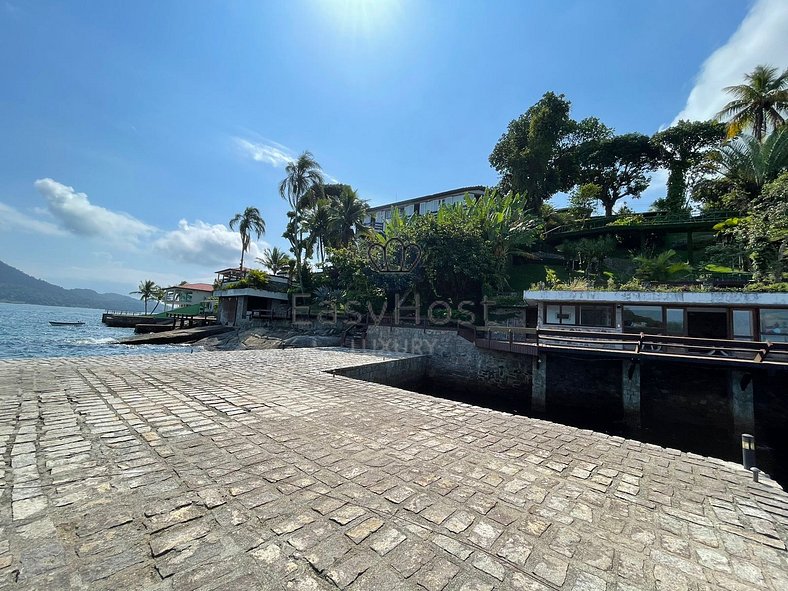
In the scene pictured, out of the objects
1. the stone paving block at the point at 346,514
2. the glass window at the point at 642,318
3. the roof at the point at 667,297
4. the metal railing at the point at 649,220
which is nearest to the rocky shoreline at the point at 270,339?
the roof at the point at 667,297

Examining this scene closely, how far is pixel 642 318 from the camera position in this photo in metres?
15.3

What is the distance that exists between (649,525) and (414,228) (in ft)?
73.6

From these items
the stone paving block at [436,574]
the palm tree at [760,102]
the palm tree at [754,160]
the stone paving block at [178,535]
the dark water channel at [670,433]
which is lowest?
the dark water channel at [670,433]

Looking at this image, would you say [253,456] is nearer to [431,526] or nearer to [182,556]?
[182,556]

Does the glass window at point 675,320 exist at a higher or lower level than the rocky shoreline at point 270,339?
higher

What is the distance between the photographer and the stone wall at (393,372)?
11.9 m

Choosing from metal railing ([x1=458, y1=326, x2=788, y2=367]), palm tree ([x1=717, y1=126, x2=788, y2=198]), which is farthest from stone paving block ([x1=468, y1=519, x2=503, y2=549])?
palm tree ([x1=717, y1=126, x2=788, y2=198])

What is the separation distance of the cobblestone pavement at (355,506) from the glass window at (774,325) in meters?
12.7

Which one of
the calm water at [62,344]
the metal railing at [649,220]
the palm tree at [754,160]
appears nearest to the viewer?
the calm water at [62,344]

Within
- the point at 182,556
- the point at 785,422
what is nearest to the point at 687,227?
the point at 785,422

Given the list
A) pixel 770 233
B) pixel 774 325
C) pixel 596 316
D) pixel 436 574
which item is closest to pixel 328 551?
pixel 436 574

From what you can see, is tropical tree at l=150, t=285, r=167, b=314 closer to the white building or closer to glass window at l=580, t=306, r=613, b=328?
the white building

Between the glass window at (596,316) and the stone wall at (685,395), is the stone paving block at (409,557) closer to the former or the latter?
the stone wall at (685,395)

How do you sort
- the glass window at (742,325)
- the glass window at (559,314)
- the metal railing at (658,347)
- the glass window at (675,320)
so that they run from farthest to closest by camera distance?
the glass window at (559,314), the glass window at (675,320), the glass window at (742,325), the metal railing at (658,347)
